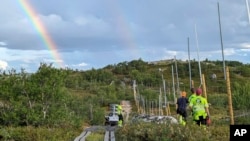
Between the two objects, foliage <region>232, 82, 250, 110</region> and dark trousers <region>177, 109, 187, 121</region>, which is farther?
foliage <region>232, 82, 250, 110</region>

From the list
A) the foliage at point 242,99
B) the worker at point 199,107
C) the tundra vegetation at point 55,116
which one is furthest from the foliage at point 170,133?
the foliage at point 242,99

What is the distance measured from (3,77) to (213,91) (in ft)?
130

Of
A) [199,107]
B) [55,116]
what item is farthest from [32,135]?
[199,107]

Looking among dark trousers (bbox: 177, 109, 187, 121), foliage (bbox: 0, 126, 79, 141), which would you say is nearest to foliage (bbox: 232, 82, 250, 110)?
foliage (bbox: 0, 126, 79, 141)

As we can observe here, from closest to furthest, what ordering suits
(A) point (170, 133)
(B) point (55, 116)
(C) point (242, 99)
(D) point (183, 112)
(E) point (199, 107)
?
(A) point (170, 133) < (E) point (199, 107) < (D) point (183, 112) < (B) point (55, 116) < (C) point (242, 99)

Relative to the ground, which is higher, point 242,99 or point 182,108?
point 242,99

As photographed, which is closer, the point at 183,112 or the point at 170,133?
the point at 170,133

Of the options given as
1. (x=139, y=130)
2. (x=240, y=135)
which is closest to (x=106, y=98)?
(x=139, y=130)

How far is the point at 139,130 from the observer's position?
46.7 ft

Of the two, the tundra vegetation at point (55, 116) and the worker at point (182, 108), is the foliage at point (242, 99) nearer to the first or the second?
the tundra vegetation at point (55, 116)

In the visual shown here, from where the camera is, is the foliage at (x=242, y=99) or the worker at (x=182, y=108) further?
the foliage at (x=242, y=99)

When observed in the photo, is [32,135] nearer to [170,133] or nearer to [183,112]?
[183,112]

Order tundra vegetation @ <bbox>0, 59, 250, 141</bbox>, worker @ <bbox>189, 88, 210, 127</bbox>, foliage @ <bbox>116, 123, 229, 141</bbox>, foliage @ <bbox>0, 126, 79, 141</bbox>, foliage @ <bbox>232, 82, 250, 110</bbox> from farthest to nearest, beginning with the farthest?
foliage @ <bbox>232, 82, 250, 110</bbox> → foliage @ <bbox>0, 126, 79, 141</bbox> → worker @ <bbox>189, 88, 210, 127</bbox> → tundra vegetation @ <bbox>0, 59, 250, 141</bbox> → foliage @ <bbox>116, 123, 229, 141</bbox>

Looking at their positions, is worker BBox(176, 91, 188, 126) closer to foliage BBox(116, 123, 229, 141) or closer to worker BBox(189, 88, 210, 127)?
worker BBox(189, 88, 210, 127)
